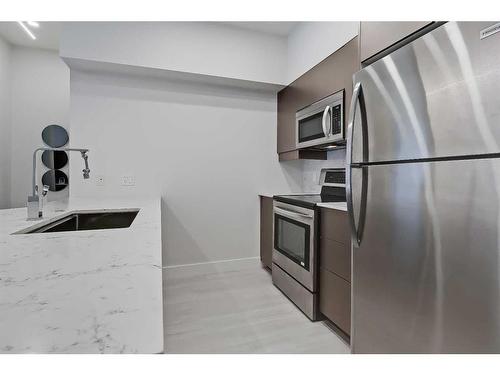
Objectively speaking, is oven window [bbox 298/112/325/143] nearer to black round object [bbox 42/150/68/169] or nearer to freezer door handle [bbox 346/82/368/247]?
freezer door handle [bbox 346/82/368/247]

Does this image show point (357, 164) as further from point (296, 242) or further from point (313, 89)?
point (313, 89)

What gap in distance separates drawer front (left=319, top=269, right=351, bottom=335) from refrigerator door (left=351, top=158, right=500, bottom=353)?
23 centimetres

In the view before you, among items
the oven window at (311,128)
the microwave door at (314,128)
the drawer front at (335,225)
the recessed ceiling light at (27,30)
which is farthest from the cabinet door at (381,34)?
the recessed ceiling light at (27,30)

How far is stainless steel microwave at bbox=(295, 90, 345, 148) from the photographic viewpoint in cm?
197

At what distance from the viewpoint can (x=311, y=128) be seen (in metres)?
2.39

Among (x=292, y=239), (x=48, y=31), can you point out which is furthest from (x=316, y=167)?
(x=48, y=31)

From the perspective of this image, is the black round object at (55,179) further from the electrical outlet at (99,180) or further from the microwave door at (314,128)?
the microwave door at (314,128)

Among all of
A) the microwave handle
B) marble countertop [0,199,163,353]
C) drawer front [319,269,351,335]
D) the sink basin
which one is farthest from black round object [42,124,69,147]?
drawer front [319,269,351,335]

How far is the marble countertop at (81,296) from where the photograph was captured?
0.36m

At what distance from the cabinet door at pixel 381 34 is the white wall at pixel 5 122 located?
3.93 meters

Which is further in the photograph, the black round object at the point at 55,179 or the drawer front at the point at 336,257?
the black round object at the point at 55,179

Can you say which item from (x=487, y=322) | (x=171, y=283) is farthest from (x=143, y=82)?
(x=487, y=322)
